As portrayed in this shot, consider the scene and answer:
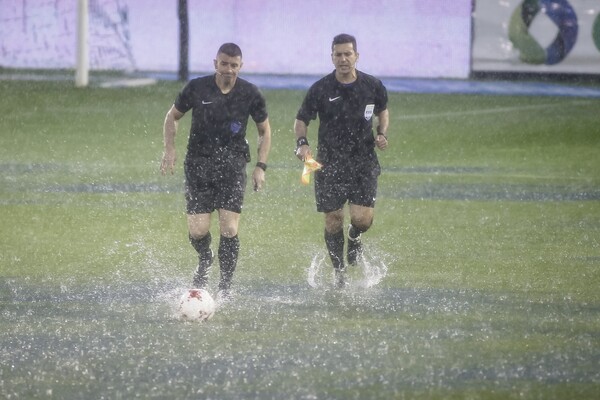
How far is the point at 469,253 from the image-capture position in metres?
13.5

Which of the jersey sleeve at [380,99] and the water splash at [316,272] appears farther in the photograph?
the water splash at [316,272]

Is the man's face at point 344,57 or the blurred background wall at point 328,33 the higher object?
the man's face at point 344,57

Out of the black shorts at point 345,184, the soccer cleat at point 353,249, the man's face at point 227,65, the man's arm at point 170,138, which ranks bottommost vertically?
the soccer cleat at point 353,249

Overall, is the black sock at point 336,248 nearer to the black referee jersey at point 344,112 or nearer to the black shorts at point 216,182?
the black referee jersey at point 344,112

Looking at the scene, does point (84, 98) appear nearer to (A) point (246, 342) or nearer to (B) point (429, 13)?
(B) point (429, 13)

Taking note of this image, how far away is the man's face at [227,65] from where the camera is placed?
34.3ft

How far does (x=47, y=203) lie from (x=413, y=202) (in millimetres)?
4286

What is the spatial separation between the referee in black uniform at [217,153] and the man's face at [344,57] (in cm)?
69

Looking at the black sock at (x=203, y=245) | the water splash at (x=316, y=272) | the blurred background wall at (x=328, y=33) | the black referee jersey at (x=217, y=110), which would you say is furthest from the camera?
the blurred background wall at (x=328, y=33)

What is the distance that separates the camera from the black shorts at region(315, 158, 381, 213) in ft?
37.2

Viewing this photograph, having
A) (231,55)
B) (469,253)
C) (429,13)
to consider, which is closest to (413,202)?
Answer: (469,253)

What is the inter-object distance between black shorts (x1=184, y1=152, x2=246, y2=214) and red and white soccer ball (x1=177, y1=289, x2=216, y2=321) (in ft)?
3.19

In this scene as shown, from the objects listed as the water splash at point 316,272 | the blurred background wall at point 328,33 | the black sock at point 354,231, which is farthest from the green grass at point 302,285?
the blurred background wall at point 328,33

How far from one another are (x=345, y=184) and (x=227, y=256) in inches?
46.3
